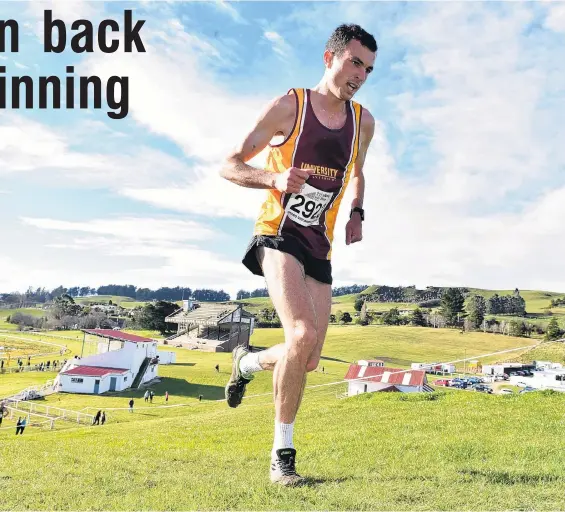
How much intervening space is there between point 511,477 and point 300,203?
12.7ft

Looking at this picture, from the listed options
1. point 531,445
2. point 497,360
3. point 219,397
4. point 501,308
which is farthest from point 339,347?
point 531,445

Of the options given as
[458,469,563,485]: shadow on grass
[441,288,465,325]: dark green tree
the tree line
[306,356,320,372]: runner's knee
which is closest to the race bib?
[306,356,320,372]: runner's knee

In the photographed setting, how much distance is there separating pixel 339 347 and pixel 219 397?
202 feet

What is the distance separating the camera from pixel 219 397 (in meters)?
52.7

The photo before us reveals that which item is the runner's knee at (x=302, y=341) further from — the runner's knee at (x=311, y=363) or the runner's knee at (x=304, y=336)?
the runner's knee at (x=311, y=363)

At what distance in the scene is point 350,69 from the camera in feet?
19.0

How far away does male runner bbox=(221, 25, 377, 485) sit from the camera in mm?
5516

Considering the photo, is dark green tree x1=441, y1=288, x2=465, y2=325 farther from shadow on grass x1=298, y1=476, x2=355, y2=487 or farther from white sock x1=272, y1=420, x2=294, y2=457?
white sock x1=272, y1=420, x2=294, y2=457

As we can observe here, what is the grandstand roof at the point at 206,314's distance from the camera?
96.6 meters

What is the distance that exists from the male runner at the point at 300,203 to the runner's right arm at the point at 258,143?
0.03 ft

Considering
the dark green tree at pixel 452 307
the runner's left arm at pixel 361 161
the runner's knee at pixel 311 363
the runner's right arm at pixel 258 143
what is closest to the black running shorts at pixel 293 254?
the runner's right arm at pixel 258 143

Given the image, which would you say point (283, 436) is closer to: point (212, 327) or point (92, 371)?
point (92, 371)

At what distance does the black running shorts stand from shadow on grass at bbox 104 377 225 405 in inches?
1846

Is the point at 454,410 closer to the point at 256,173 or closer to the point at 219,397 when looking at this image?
the point at 256,173
